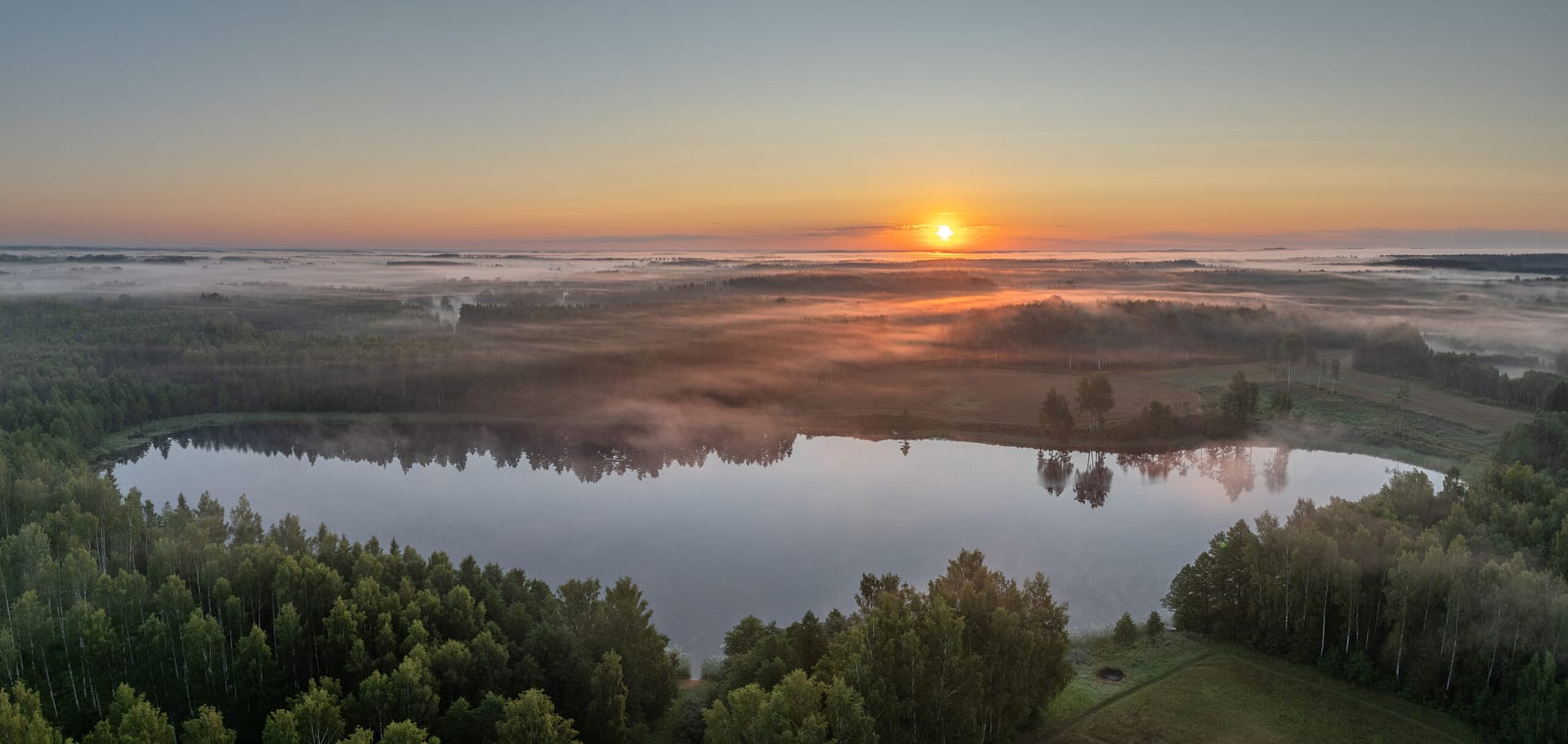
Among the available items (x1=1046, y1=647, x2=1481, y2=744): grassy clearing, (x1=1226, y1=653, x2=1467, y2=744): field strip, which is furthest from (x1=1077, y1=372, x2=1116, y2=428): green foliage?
(x1=1046, y1=647, x2=1481, y2=744): grassy clearing

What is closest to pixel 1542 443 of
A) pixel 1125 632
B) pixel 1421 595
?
pixel 1421 595

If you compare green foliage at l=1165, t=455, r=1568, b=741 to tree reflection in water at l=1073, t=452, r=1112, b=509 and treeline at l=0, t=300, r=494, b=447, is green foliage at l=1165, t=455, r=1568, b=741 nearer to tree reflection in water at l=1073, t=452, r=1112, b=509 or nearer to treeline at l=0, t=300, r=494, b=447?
tree reflection in water at l=1073, t=452, r=1112, b=509

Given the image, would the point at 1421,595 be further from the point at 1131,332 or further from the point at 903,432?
the point at 1131,332

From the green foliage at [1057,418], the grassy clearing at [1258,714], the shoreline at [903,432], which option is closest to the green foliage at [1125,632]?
the grassy clearing at [1258,714]

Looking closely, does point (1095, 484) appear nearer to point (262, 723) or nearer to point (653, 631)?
point (653, 631)

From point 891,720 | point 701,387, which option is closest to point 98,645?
point 891,720

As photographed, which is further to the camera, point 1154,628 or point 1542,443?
point 1542,443

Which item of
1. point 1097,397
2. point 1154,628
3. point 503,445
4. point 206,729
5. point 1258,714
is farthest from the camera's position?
point 503,445
